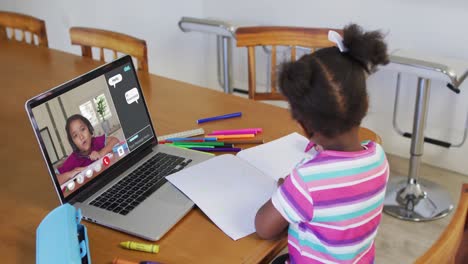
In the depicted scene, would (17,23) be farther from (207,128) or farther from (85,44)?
Answer: (207,128)

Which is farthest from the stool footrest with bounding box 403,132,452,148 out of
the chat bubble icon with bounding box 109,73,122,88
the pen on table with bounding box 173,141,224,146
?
the chat bubble icon with bounding box 109,73,122,88

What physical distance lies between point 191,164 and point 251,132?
230mm

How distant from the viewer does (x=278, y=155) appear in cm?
133

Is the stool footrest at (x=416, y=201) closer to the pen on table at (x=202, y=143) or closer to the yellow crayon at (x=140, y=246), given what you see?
the pen on table at (x=202, y=143)

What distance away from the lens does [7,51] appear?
2.22 metres

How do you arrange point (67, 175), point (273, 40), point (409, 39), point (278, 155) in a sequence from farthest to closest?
point (409, 39) → point (273, 40) → point (278, 155) → point (67, 175)

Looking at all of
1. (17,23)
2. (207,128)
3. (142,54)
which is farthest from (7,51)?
(207,128)

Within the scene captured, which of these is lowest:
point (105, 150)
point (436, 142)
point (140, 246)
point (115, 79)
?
point (436, 142)

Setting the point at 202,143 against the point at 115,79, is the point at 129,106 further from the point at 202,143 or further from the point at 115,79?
the point at 202,143

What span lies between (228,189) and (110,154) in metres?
0.28

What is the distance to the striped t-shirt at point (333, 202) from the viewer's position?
3.16ft

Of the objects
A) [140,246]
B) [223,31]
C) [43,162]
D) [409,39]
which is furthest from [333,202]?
[409,39]

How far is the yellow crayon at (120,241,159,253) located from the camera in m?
1.00

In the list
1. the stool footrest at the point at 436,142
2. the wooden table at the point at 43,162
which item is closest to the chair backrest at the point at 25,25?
the wooden table at the point at 43,162
